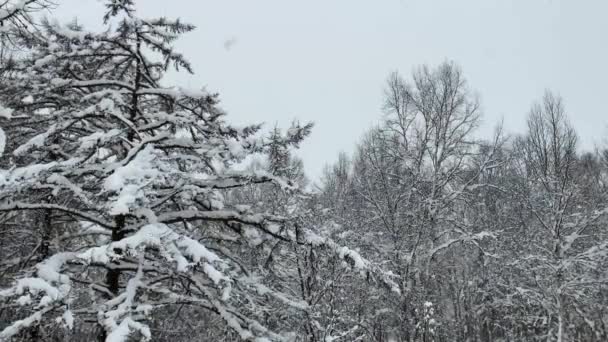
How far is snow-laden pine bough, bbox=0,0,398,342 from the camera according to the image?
4.74 metres

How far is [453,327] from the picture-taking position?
24.4 metres

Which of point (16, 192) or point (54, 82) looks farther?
point (54, 82)

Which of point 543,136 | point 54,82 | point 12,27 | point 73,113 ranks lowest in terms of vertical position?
point 73,113

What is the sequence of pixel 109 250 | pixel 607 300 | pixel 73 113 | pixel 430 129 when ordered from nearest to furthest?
pixel 109 250 → pixel 73 113 → pixel 430 129 → pixel 607 300

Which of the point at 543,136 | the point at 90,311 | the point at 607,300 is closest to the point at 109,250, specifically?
the point at 90,311

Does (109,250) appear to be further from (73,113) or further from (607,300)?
(607,300)

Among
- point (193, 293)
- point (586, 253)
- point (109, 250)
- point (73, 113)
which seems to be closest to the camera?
point (109, 250)

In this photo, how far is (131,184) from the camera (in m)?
4.32

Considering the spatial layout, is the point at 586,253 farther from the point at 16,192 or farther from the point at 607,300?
the point at 16,192

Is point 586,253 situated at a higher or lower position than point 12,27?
lower

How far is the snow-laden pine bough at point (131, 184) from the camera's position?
4738mm

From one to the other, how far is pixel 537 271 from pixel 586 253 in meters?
2.14

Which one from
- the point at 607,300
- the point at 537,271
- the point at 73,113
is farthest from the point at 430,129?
the point at 73,113

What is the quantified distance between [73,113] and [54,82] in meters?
0.55
